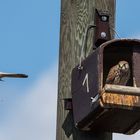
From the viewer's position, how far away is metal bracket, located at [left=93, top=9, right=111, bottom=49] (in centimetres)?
674

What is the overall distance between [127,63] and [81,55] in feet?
1.65

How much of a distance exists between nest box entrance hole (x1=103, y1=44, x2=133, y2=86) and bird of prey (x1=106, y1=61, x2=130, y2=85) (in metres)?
0.05

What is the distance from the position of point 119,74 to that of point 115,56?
0.62 m

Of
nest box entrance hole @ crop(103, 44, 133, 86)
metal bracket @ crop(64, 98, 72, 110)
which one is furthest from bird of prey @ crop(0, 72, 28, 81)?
metal bracket @ crop(64, 98, 72, 110)

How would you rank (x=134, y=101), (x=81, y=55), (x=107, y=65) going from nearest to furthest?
(x=134, y=101)
(x=81, y=55)
(x=107, y=65)

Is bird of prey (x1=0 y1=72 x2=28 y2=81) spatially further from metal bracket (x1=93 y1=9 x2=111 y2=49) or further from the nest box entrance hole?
metal bracket (x1=93 y1=9 x2=111 y2=49)

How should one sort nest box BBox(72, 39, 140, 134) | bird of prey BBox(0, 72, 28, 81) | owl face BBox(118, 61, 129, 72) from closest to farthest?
nest box BBox(72, 39, 140, 134) < owl face BBox(118, 61, 129, 72) < bird of prey BBox(0, 72, 28, 81)

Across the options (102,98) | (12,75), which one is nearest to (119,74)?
(102,98)

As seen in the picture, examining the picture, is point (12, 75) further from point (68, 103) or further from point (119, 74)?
point (119, 74)

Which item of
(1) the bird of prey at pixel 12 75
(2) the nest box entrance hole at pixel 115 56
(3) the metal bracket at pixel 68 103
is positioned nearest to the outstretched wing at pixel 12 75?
(1) the bird of prey at pixel 12 75

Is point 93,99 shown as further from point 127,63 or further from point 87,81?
point 127,63

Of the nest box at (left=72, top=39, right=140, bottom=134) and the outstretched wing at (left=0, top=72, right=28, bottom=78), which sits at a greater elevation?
the outstretched wing at (left=0, top=72, right=28, bottom=78)

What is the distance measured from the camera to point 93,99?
6324 mm

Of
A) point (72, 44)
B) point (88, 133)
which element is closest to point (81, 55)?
point (72, 44)
